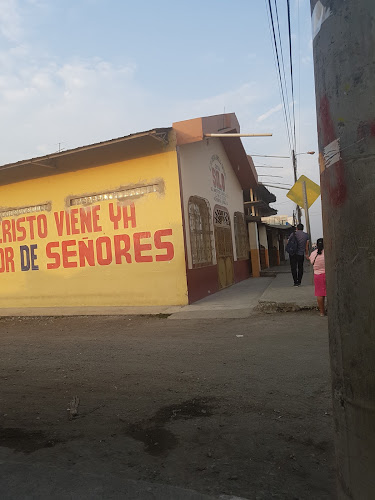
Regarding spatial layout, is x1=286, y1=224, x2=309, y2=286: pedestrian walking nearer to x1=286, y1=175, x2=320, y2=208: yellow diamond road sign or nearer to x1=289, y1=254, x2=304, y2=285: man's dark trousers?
x1=289, y1=254, x2=304, y2=285: man's dark trousers

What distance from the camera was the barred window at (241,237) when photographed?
49.8ft

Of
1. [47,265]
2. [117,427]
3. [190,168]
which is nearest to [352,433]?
[117,427]

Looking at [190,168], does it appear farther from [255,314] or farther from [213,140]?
[255,314]

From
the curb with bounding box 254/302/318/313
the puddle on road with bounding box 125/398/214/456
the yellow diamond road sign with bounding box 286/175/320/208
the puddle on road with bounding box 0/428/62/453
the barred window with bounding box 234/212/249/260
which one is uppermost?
the yellow diamond road sign with bounding box 286/175/320/208

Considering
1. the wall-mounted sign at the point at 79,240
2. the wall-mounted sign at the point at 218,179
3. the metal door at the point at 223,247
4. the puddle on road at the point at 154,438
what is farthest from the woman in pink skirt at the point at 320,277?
the wall-mounted sign at the point at 218,179

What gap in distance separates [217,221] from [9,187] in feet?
20.3

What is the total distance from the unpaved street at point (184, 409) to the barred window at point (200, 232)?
12.2 ft

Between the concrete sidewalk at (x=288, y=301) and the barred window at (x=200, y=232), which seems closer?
the concrete sidewalk at (x=288, y=301)

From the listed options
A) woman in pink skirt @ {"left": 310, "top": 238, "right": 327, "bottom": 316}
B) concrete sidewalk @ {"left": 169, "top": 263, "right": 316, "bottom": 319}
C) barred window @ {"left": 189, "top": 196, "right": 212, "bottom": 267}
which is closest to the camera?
woman in pink skirt @ {"left": 310, "top": 238, "right": 327, "bottom": 316}

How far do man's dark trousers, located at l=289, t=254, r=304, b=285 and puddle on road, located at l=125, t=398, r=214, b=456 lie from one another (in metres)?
7.66

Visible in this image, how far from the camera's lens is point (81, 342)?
6.64 m

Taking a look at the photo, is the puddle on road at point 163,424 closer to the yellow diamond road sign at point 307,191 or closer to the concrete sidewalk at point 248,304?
the concrete sidewalk at point 248,304

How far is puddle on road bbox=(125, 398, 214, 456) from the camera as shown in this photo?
2.93 meters

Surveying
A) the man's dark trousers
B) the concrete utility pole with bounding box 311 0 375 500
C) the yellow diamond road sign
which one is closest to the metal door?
the man's dark trousers
